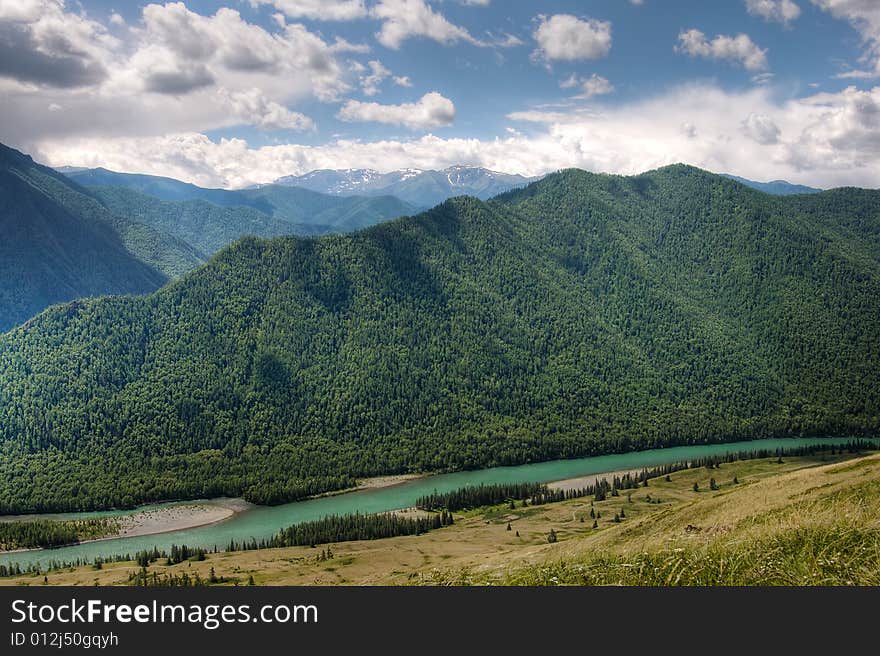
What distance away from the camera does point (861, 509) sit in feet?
107

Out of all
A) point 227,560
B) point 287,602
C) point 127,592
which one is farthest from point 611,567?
point 227,560

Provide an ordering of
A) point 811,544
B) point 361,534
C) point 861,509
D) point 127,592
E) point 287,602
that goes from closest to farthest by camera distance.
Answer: point 287,602
point 127,592
point 811,544
point 861,509
point 361,534

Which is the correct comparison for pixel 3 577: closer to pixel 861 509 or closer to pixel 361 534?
pixel 361 534

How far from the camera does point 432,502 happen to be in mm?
188875

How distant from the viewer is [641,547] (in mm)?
33812

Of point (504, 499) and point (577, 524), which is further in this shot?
point (504, 499)

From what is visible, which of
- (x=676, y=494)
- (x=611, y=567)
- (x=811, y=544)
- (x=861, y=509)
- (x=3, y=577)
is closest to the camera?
(x=811, y=544)

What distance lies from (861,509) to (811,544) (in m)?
9.76

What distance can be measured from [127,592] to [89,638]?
1943 millimetres

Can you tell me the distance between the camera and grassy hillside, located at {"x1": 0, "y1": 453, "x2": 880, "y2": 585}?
24.6 m

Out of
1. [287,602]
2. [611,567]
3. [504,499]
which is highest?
[287,602]

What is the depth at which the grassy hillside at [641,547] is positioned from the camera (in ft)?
80.6

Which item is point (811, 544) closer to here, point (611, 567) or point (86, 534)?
point (611, 567)

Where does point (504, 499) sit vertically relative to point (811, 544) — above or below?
below
